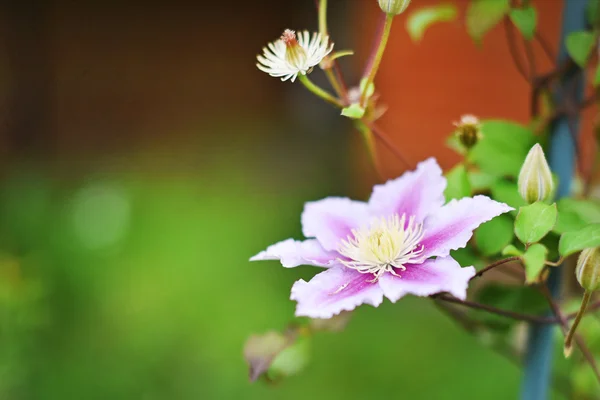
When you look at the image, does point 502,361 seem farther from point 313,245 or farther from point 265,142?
point 313,245

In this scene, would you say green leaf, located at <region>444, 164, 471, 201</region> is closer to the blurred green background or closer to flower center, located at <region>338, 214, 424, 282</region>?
flower center, located at <region>338, 214, 424, 282</region>

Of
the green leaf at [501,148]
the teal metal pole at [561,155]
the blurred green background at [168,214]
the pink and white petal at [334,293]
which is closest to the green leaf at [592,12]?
the teal metal pole at [561,155]

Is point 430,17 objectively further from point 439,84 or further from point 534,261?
point 439,84

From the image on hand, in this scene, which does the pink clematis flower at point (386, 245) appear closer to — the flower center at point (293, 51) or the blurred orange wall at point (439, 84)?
the flower center at point (293, 51)

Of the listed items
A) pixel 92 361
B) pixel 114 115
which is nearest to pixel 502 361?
pixel 92 361

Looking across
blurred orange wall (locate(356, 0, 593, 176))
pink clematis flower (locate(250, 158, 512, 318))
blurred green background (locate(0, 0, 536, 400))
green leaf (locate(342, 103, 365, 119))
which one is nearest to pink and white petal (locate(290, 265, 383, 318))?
pink clematis flower (locate(250, 158, 512, 318))
